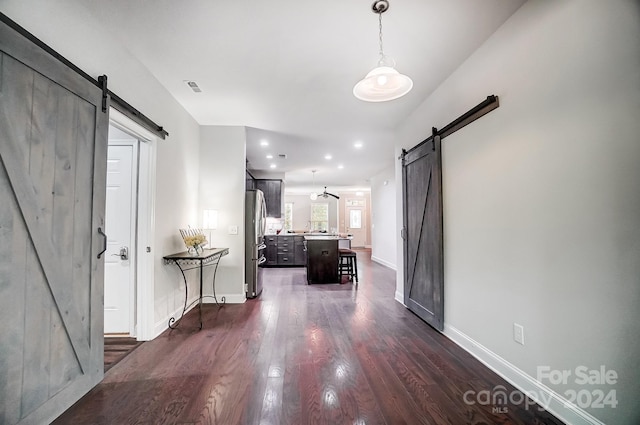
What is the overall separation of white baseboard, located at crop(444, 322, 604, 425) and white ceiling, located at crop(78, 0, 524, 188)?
2.69 meters

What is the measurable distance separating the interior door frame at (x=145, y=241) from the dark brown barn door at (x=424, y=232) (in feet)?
10.4

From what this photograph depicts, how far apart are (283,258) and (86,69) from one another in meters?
6.17

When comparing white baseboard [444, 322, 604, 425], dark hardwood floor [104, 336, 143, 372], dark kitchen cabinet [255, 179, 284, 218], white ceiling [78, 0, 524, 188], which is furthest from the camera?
dark kitchen cabinet [255, 179, 284, 218]

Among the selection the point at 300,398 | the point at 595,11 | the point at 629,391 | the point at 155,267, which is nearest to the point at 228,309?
the point at 155,267

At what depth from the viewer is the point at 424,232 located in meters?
3.29

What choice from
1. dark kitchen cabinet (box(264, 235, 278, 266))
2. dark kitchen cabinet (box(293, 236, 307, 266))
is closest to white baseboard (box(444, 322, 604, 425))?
dark kitchen cabinet (box(293, 236, 307, 266))

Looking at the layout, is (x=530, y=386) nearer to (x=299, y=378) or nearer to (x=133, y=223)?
(x=299, y=378)

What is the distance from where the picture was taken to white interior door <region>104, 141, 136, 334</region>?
2865mm

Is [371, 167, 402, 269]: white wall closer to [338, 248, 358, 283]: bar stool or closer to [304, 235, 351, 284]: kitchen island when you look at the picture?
[338, 248, 358, 283]: bar stool

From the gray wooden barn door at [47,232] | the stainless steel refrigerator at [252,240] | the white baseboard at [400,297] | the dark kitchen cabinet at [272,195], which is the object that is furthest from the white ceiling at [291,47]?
the dark kitchen cabinet at [272,195]

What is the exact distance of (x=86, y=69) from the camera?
1914mm

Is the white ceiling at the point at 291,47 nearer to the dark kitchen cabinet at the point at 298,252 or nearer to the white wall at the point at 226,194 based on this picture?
the white wall at the point at 226,194

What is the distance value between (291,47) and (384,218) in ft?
20.6

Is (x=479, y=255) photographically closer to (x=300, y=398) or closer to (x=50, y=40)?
(x=300, y=398)
